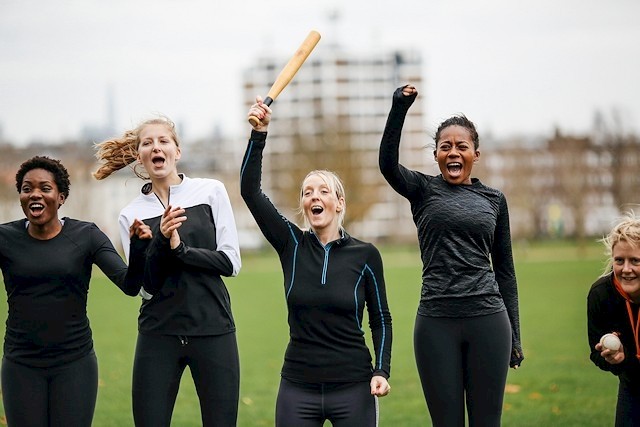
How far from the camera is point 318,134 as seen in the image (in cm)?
7994

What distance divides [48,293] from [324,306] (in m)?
1.62

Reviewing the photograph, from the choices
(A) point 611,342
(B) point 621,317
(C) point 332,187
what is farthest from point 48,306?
(B) point 621,317

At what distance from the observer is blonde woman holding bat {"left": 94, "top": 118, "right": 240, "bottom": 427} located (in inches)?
197

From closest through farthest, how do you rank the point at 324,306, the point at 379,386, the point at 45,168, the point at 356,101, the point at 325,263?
the point at 379,386
the point at 324,306
the point at 325,263
the point at 45,168
the point at 356,101

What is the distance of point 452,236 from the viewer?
5.16 metres

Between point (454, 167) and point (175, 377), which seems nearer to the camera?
point (175, 377)

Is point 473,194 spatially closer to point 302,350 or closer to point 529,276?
point 302,350

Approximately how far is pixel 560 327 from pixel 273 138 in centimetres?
9108

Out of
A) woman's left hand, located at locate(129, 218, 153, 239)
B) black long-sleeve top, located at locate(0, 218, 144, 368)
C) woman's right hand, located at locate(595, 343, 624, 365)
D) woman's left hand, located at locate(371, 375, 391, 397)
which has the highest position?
woman's left hand, located at locate(129, 218, 153, 239)

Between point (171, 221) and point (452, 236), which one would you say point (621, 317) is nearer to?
point (452, 236)

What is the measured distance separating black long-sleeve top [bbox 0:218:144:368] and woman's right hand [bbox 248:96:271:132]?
94cm

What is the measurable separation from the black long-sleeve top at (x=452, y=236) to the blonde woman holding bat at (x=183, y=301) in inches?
43.5

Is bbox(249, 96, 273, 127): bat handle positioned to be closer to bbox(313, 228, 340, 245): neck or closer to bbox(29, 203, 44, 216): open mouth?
bbox(313, 228, 340, 245): neck

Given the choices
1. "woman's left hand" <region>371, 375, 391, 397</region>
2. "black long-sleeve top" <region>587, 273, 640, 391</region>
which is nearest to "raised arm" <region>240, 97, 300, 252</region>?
"woman's left hand" <region>371, 375, 391, 397</region>
